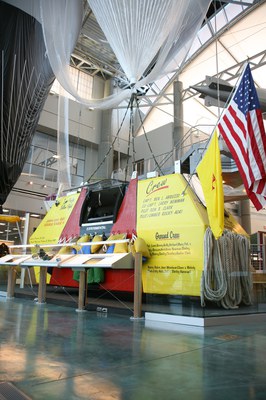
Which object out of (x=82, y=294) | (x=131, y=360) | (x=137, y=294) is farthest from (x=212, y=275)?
(x=131, y=360)

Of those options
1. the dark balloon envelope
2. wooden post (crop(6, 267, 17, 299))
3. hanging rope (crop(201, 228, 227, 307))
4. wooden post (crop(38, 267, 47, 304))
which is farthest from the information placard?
the dark balloon envelope

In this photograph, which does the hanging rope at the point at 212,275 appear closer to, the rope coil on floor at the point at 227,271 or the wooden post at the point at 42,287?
the rope coil on floor at the point at 227,271

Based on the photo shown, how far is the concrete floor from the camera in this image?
101 inches

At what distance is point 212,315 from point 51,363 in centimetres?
345

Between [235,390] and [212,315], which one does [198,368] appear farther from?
[212,315]

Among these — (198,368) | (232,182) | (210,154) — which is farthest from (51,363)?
(232,182)

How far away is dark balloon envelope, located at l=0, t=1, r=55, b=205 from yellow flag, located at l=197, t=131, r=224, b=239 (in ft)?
25.2

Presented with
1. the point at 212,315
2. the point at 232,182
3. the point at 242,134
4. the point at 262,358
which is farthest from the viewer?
the point at 232,182

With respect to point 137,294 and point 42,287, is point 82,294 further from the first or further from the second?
point 42,287

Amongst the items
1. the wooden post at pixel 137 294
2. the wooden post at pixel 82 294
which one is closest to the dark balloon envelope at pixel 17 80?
the wooden post at pixel 82 294

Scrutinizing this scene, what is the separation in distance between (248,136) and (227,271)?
2.59 metres

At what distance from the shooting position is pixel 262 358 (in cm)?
363

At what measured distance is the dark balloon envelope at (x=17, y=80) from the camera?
36.6 feet

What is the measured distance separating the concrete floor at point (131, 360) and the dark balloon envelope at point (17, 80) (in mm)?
6981
